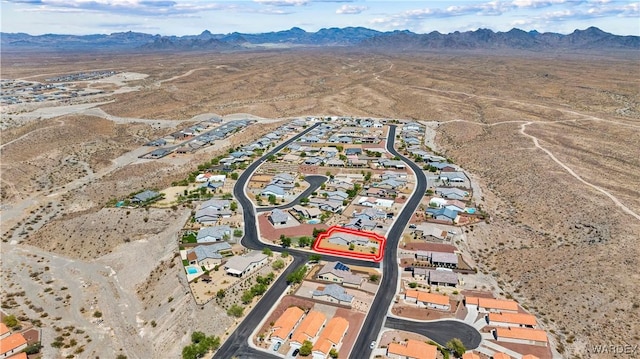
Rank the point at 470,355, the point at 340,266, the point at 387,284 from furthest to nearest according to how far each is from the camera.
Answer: the point at 340,266
the point at 387,284
the point at 470,355

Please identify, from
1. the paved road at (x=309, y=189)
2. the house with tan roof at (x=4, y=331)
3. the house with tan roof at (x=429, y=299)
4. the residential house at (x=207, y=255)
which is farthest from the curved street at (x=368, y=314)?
the house with tan roof at (x=4, y=331)

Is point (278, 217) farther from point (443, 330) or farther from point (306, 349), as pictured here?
point (443, 330)

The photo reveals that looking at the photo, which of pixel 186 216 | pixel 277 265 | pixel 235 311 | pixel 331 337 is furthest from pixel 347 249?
pixel 186 216

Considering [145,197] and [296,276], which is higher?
[145,197]

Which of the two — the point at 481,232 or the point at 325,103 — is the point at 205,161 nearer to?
the point at 481,232

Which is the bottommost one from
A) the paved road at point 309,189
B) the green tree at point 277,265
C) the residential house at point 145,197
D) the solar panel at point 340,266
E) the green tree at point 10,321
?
the green tree at point 10,321

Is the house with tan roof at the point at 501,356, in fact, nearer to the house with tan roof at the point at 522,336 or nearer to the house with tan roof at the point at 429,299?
the house with tan roof at the point at 522,336
